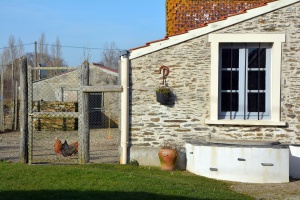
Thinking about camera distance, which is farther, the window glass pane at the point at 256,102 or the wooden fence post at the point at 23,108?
the window glass pane at the point at 256,102

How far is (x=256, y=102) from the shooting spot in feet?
40.5

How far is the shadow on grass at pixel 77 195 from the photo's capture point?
768cm

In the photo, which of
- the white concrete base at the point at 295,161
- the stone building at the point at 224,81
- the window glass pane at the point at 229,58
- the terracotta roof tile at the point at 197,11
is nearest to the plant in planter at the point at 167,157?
the stone building at the point at 224,81

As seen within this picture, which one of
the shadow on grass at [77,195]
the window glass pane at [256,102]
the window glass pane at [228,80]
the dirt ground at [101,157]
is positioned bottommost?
the dirt ground at [101,157]

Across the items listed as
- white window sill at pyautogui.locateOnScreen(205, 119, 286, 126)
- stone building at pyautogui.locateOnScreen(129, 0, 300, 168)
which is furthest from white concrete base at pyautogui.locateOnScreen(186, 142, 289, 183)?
stone building at pyautogui.locateOnScreen(129, 0, 300, 168)

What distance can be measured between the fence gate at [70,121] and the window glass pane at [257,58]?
3584 millimetres

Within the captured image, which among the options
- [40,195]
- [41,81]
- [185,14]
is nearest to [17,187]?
[40,195]

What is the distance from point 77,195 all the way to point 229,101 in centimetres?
582

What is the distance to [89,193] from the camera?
8.02 metres

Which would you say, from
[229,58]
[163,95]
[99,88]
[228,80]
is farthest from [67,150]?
[229,58]

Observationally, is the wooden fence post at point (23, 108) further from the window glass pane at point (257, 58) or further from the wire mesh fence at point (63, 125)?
the window glass pane at point (257, 58)

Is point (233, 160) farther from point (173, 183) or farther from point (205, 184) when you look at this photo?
point (173, 183)

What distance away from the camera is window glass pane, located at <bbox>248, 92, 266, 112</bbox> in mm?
12352

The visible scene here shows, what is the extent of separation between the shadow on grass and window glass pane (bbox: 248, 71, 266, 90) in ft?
16.9
